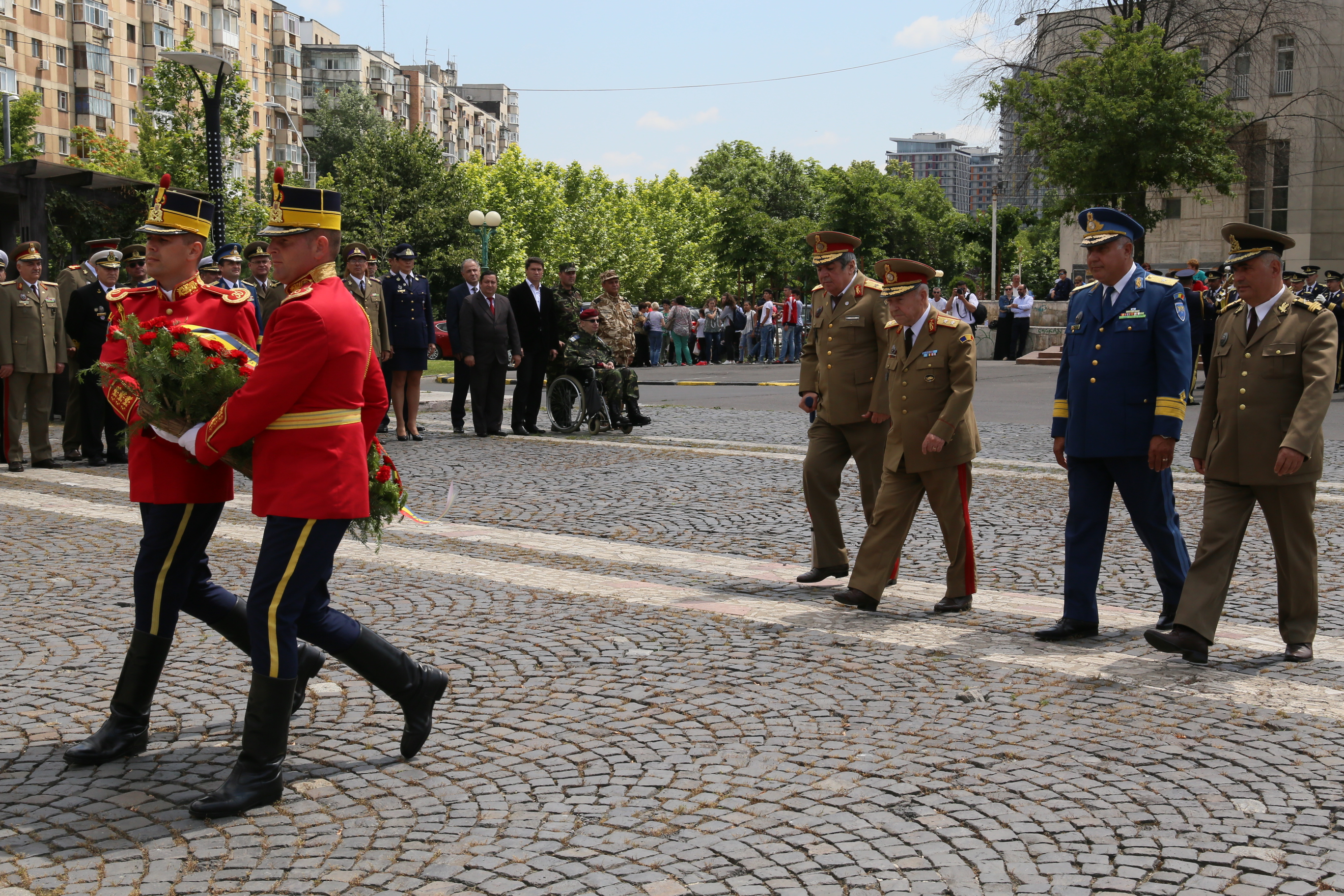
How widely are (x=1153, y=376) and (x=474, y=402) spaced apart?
10.4 meters

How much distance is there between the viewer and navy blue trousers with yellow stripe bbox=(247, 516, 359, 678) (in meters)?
4.18

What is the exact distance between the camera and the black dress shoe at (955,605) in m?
6.84

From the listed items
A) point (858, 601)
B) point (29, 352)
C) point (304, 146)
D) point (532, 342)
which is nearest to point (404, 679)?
point (858, 601)

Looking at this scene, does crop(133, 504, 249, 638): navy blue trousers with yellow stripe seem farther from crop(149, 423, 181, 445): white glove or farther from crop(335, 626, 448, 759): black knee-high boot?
crop(335, 626, 448, 759): black knee-high boot

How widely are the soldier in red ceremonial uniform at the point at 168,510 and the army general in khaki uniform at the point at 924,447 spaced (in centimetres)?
325

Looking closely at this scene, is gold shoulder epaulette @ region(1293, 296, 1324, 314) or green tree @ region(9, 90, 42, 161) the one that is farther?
green tree @ region(9, 90, 42, 161)

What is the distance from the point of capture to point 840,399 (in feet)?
25.0

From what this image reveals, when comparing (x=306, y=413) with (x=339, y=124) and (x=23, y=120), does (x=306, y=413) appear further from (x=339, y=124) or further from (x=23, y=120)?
(x=339, y=124)

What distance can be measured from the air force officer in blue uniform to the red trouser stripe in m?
0.60

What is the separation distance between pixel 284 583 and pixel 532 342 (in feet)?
39.7

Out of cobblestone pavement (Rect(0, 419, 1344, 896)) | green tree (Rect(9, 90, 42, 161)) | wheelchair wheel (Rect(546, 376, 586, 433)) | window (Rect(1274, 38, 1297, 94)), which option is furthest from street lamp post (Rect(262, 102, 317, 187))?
cobblestone pavement (Rect(0, 419, 1344, 896))

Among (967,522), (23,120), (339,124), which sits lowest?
(967,522)

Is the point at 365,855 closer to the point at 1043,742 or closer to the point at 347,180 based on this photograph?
the point at 1043,742

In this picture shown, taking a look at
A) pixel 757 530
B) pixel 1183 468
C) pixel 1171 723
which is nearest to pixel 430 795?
pixel 1171 723
